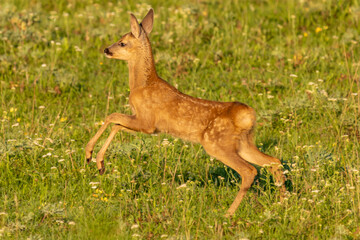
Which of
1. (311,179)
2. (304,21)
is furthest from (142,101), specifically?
(304,21)

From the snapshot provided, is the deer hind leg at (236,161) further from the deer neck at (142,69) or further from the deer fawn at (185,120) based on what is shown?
the deer neck at (142,69)

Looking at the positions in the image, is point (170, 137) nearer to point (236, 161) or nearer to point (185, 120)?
point (185, 120)

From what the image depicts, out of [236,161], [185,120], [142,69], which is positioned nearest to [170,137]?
[142,69]

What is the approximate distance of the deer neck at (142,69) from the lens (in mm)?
7371

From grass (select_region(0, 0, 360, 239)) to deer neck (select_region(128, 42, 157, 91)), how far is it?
2.34ft

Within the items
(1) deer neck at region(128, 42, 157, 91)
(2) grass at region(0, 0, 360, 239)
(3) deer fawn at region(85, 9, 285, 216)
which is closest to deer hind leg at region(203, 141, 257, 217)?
(3) deer fawn at region(85, 9, 285, 216)

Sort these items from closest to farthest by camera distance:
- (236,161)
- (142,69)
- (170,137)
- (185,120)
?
(236,161)
(185,120)
(142,69)
(170,137)

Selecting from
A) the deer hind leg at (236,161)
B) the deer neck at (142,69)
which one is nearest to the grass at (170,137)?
the deer hind leg at (236,161)

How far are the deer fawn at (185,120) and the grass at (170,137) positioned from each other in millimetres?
264

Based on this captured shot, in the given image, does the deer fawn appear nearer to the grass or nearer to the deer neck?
the deer neck

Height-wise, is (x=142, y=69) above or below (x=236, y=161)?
above

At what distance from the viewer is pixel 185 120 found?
6.85 m

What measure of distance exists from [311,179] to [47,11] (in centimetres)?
760

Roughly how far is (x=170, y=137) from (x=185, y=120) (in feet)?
4.89
